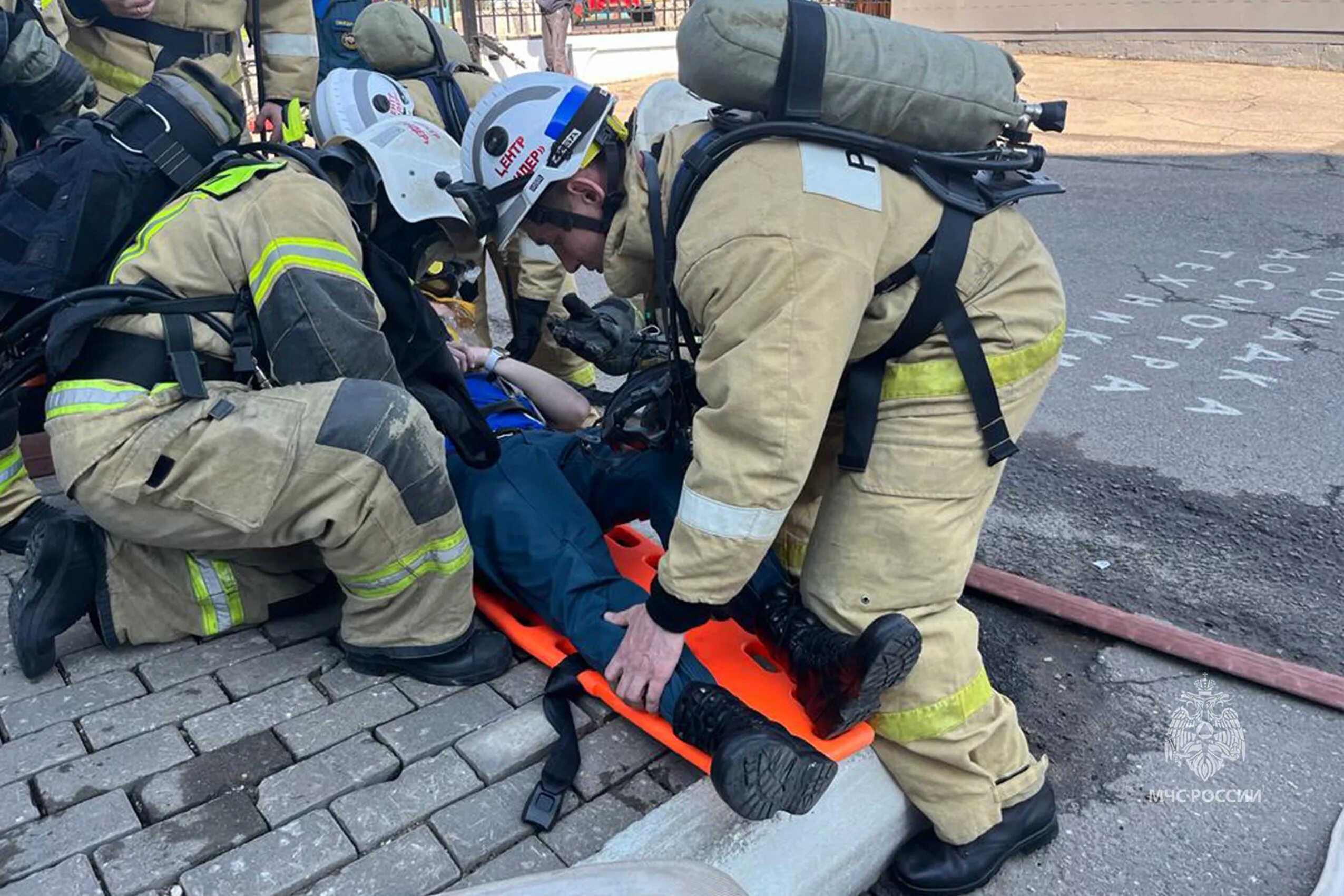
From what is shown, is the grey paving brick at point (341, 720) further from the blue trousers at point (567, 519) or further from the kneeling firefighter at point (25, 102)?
the kneeling firefighter at point (25, 102)

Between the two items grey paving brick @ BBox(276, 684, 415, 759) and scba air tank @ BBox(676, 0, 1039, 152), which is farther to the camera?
grey paving brick @ BBox(276, 684, 415, 759)

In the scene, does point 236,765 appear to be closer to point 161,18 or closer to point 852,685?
point 852,685

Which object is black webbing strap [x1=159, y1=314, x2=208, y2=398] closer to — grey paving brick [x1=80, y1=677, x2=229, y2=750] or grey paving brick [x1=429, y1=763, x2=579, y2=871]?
grey paving brick [x1=80, y1=677, x2=229, y2=750]

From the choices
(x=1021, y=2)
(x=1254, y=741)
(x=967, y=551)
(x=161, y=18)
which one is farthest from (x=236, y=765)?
(x=1021, y=2)

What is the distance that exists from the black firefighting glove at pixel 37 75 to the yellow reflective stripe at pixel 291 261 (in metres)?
1.61

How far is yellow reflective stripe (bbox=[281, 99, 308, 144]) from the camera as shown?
14.6 feet

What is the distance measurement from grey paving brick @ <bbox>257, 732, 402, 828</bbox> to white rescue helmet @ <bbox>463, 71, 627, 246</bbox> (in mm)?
1211

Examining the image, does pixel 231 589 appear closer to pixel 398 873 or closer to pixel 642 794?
pixel 398 873

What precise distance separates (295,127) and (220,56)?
408 millimetres

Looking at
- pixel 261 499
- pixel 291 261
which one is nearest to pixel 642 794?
pixel 261 499

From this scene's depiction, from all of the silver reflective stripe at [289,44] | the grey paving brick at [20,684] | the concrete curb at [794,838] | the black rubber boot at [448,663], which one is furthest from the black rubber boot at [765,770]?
the silver reflective stripe at [289,44]

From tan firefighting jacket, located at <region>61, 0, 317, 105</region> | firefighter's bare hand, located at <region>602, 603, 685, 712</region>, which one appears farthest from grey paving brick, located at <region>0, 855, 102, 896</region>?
tan firefighting jacket, located at <region>61, 0, 317, 105</region>

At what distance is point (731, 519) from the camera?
2.03 meters

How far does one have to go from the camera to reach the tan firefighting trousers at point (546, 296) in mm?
4305
